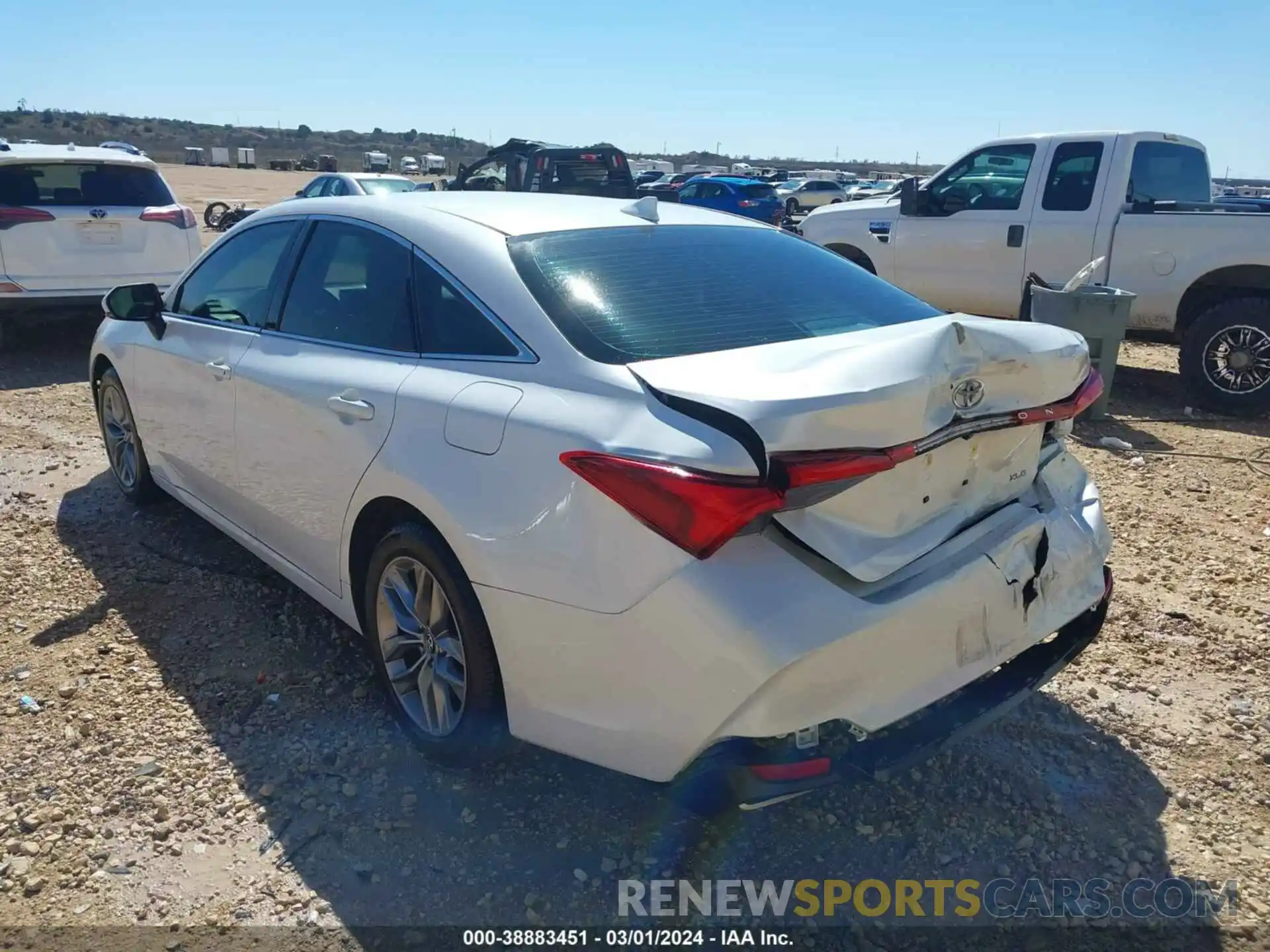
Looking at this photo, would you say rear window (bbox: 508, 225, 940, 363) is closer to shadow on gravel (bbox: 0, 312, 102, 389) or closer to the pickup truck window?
the pickup truck window

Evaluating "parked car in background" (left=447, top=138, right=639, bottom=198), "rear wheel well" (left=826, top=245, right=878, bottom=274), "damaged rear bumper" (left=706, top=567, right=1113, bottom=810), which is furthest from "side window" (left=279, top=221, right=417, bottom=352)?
"parked car in background" (left=447, top=138, right=639, bottom=198)

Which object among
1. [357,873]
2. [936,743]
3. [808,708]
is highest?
[808,708]

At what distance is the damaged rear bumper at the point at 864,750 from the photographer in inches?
85.7

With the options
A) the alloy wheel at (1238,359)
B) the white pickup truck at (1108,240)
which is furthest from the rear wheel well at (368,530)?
the alloy wheel at (1238,359)

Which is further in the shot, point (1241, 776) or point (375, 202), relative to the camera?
point (375, 202)

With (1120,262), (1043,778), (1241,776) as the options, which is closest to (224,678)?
(1043,778)

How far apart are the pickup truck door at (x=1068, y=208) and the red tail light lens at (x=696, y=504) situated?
665 centimetres

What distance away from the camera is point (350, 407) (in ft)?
9.91

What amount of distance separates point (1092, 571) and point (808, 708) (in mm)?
1192

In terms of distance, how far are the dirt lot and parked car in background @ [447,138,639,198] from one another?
10392 millimetres

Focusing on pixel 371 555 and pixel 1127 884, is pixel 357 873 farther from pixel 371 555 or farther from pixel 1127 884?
pixel 1127 884

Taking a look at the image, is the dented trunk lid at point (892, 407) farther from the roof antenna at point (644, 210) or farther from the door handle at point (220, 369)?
the door handle at point (220, 369)

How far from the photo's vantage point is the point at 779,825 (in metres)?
2.77

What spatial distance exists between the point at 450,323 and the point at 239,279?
161 cm
